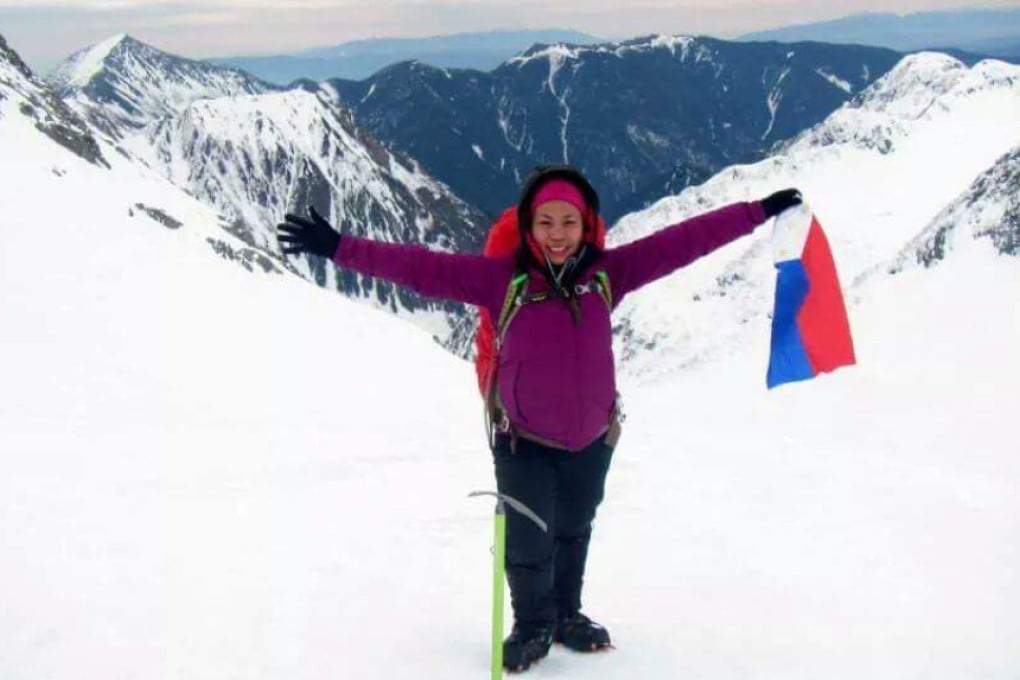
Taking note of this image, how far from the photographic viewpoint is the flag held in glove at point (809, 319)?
6.49m

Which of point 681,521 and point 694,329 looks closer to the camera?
→ point 681,521

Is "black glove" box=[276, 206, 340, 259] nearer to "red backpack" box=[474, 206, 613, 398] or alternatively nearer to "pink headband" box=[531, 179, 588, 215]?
"red backpack" box=[474, 206, 613, 398]

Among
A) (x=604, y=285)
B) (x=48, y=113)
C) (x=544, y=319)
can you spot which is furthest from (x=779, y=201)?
(x=48, y=113)

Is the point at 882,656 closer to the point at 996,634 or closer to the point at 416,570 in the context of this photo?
the point at 996,634

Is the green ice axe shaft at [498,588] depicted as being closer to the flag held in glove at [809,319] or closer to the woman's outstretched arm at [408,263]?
the woman's outstretched arm at [408,263]

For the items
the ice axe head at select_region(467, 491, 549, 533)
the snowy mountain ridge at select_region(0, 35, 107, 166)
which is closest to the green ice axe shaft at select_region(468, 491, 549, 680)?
the ice axe head at select_region(467, 491, 549, 533)

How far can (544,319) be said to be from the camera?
5070 millimetres

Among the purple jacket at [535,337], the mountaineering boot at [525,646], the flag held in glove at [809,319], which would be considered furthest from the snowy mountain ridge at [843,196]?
the purple jacket at [535,337]

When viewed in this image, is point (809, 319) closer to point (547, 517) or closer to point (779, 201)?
point (779, 201)

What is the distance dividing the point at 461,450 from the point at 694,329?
73.1 m

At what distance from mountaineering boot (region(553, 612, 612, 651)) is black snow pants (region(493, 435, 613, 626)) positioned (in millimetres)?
101

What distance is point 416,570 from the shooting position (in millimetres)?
6809

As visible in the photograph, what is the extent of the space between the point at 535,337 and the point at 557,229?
0.59 m

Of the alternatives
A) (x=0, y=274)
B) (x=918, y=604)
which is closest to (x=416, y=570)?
(x=918, y=604)
